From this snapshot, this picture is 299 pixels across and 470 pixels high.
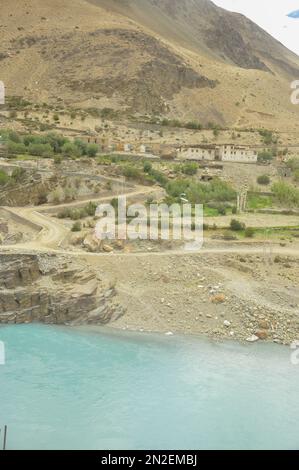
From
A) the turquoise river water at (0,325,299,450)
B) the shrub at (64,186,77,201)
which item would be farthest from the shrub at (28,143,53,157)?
the turquoise river water at (0,325,299,450)

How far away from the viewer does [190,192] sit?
3325 centimetres

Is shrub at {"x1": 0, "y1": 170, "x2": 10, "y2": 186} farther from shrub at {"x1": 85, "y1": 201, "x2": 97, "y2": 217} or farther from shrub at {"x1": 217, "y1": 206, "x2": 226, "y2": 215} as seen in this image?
shrub at {"x1": 217, "y1": 206, "x2": 226, "y2": 215}

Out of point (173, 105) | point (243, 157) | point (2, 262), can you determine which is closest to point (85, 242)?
point (2, 262)

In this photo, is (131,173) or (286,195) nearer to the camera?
(131,173)

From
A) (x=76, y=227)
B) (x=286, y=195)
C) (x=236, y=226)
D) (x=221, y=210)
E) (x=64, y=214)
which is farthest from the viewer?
(x=286, y=195)

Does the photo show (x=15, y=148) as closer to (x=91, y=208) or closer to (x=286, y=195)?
(x=91, y=208)

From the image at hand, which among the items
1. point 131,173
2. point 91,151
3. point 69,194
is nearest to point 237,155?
point 91,151

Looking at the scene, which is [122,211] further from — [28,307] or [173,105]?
[173,105]

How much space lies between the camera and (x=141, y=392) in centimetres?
1465

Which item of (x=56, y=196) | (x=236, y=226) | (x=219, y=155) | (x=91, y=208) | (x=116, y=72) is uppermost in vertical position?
(x=116, y=72)

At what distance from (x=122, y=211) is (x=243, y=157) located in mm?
19170

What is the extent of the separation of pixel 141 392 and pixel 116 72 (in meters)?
51.9

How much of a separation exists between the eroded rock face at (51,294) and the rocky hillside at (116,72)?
39.7 metres

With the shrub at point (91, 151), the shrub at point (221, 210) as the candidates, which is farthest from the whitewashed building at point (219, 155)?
the shrub at point (221, 210)
